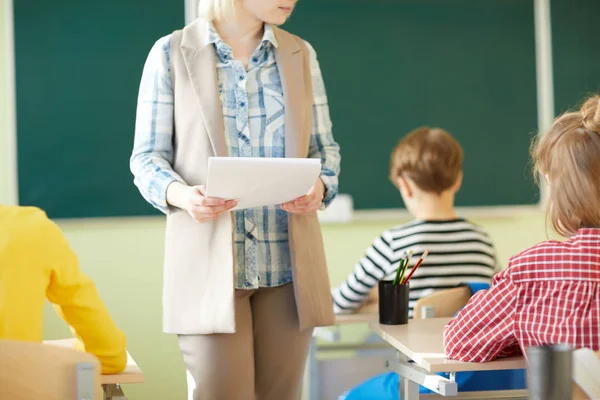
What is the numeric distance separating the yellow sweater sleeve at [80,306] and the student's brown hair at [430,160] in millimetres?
1436

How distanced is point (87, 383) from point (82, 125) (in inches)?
96.5

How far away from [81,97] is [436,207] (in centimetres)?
181

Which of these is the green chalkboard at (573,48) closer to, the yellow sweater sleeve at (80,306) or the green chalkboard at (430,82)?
the green chalkboard at (430,82)

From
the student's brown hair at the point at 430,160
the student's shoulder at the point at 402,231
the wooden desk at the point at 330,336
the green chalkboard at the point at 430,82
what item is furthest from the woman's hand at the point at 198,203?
the green chalkboard at the point at 430,82

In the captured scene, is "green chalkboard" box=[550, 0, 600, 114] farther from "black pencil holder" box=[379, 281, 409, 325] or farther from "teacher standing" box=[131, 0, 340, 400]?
"teacher standing" box=[131, 0, 340, 400]

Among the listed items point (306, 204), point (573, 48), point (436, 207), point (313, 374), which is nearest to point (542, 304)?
point (306, 204)

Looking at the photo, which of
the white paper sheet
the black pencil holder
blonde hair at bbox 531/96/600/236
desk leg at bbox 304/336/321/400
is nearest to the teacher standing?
the white paper sheet

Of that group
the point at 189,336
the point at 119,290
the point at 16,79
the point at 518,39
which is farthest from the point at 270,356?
the point at 518,39

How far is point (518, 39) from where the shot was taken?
444 cm

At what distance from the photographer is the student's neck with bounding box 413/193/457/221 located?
10.0 ft

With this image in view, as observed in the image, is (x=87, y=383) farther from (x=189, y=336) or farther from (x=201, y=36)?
(x=201, y=36)

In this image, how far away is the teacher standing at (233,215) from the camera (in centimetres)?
206

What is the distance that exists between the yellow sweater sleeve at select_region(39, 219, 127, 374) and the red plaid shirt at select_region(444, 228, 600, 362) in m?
0.81

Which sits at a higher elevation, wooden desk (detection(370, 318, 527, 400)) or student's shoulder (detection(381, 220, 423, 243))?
student's shoulder (detection(381, 220, 423, 243))
